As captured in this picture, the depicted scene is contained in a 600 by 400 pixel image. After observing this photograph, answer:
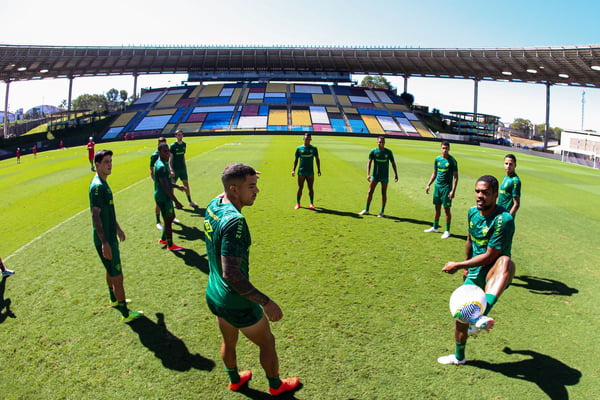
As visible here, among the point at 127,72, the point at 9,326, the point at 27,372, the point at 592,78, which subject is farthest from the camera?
the point at 127,72

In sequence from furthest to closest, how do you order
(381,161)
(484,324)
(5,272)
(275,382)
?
1. (381,161)
2. (5,272)
3. (275,382)
4. (484,324)

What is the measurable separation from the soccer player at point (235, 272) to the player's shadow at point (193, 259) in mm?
3569

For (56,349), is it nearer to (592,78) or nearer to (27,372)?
(27,372)

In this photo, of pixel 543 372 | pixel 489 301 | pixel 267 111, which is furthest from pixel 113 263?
pixel 267 111

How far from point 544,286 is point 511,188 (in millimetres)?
2249

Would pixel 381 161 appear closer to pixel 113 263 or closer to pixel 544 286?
pixel 544 286

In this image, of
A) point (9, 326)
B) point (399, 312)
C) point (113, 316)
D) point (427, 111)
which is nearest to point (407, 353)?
point (399, 312)

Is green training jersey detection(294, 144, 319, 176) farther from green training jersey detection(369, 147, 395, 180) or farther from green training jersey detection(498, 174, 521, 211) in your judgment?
green training jersey detection(498, 174, 521, 211)

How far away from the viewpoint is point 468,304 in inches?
155

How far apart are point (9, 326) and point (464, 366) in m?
5.96

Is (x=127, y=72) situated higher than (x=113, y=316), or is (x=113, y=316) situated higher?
(x=127, y=72)

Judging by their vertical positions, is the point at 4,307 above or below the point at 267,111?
below

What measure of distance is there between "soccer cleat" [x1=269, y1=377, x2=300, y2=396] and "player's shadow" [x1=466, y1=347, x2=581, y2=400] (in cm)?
207

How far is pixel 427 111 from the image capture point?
7375 centimetres
